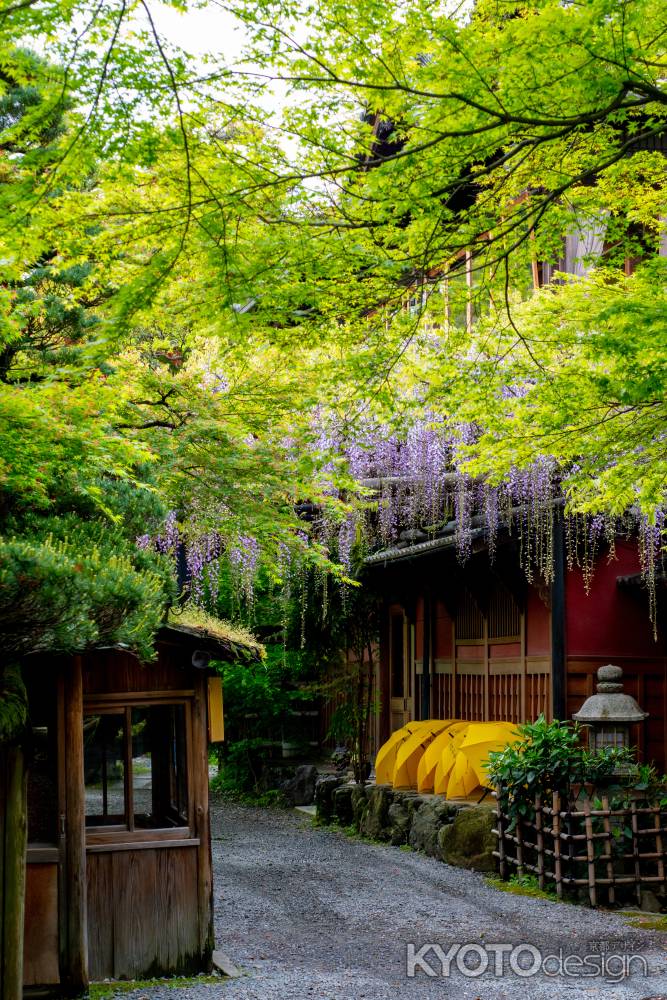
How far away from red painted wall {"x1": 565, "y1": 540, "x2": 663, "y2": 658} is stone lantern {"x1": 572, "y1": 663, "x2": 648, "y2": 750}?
171cm

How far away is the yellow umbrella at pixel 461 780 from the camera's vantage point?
1248 centimetres

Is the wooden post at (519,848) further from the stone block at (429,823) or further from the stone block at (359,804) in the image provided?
the stone block at (359,804)

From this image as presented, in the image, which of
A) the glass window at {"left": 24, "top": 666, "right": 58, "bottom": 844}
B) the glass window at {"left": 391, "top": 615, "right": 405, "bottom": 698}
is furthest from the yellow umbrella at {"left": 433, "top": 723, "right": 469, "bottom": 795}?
the glass window at {"left": 24, "top": 666, "right": 58, "bottom": 844}

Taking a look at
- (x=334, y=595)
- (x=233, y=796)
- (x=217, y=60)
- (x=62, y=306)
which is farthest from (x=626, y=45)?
(x=233, y=796)

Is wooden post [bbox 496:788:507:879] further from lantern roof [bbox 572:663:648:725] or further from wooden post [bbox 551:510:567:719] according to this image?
wooden post [bbox 551:510:567:719]

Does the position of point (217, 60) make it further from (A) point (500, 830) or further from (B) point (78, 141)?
(A) point (500, 830)

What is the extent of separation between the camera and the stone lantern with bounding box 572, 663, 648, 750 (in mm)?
10570

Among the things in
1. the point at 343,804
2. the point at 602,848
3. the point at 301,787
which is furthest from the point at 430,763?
the point at 301,787

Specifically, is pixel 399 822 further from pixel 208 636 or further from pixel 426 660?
pixel 208 636

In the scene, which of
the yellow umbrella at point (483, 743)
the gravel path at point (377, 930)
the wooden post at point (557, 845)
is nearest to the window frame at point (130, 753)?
the gravel path at point (377, 930)

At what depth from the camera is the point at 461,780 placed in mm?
12508

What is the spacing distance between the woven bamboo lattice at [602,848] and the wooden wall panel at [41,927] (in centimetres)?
469

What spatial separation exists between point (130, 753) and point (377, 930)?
9.40 ft

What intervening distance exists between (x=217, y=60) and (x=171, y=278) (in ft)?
4.15
